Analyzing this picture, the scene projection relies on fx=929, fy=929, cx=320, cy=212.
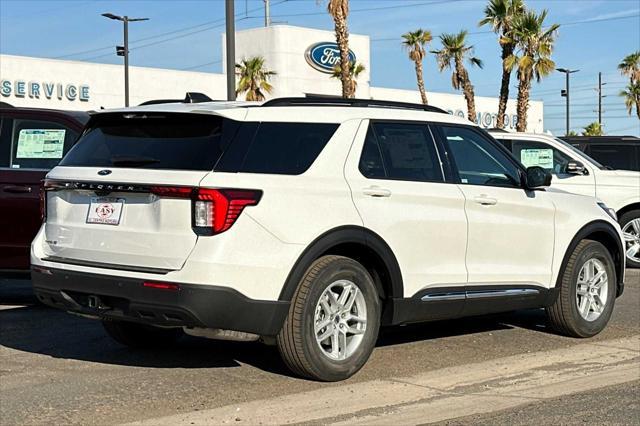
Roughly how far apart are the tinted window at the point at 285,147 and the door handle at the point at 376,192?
422mm

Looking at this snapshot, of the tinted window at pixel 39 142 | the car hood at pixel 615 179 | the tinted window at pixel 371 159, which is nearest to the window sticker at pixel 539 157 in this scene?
the car hood at pixel 615 179

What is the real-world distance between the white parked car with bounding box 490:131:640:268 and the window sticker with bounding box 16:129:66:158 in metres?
6.82

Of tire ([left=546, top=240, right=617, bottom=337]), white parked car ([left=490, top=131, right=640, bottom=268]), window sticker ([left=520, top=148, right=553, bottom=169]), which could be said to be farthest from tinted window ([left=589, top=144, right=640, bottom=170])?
tire ([left=546, top=240, right=617, bottom=337])

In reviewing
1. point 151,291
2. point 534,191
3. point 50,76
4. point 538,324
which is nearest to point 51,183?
point 151,291

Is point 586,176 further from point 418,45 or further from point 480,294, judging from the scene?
point 418,45

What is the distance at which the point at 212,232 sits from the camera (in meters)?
5.49

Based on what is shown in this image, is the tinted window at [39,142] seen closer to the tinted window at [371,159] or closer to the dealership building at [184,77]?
the tinted window at [371,159]

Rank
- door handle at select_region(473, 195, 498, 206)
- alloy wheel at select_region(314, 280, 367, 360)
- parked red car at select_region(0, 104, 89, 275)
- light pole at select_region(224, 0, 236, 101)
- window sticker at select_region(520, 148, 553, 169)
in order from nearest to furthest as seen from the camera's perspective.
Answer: alloy wheel at select_region(314, 280, 367, 360), door handle at select_region(473, 195, 498, 206), parked red car at select_region(0, 104, 89, 275), window sticker at select_region(520, 148, 553, 169), light pole at select_region(224, 0, 236, 101)

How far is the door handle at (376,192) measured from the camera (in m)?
6.21

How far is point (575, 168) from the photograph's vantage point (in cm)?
1327

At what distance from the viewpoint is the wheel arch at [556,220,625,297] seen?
7742 millimetres

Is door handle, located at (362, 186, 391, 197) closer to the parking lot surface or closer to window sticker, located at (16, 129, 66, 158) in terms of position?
the parking lot surface

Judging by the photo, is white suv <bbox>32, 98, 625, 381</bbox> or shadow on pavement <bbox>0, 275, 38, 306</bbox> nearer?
white suv <bbox>32, 98, 625, 381</bbox>

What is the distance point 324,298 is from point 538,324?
3297 mm
